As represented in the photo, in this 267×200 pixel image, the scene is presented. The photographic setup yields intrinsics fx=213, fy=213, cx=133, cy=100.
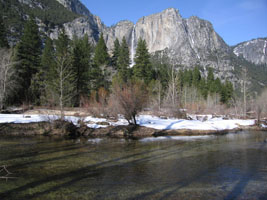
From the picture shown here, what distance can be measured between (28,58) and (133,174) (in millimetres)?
35418

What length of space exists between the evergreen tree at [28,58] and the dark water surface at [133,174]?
80.9 feet

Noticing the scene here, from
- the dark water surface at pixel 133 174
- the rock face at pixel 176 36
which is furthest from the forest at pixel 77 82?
the rock face at pixel 176 36

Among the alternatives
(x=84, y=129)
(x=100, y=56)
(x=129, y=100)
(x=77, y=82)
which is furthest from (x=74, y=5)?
(x=84, y=129)

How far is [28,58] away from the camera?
36781 mm

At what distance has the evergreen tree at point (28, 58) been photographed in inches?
1340

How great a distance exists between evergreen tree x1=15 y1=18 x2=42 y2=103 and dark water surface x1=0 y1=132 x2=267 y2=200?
24.6 meters

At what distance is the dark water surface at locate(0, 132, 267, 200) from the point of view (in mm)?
6213

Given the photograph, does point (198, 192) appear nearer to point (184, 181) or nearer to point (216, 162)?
point (184, 181)

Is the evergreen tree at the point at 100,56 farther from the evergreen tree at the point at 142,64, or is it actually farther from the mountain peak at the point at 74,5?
the mountain peak at the point at 74,5

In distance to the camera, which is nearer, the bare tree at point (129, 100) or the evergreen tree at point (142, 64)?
the bare tree at point (129, 100)

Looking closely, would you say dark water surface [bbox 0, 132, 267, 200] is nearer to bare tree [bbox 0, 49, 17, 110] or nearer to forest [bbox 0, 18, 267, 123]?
forest [bbox 0, 18, 267, 123]

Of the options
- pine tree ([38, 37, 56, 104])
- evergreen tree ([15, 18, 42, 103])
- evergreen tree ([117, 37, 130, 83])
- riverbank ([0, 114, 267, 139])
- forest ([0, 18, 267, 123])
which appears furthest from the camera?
evergreen tree ([117, 37, 130, 83])

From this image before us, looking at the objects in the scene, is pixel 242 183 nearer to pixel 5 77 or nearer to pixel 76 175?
pixel 76 175

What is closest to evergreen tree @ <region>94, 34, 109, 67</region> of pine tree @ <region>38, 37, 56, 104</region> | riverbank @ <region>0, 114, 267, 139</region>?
pine tree @ <region>38, 37, 56, 104</region>
